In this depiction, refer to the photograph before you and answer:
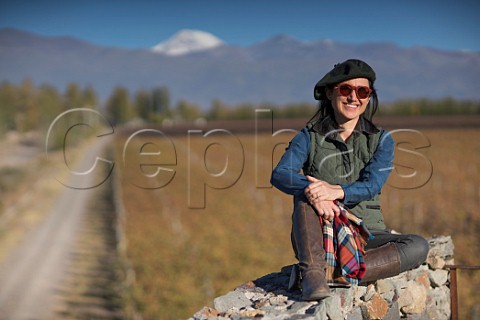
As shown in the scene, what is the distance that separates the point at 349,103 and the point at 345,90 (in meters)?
0.11

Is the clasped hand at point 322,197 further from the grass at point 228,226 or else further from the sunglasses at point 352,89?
the grass at point 228,226

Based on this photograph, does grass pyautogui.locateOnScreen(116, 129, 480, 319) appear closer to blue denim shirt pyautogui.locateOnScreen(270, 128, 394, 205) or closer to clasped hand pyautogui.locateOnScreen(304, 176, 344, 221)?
blue denim shirt pyautogui.locateOnScreen(270, 128, 394, 205)

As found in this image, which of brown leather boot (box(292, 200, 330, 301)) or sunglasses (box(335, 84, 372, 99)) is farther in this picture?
sunglasses (box(335, 84, 372, 99))

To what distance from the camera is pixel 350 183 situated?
4.11 m

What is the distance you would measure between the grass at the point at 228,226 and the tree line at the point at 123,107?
17749 millimetres

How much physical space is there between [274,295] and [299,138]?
1.11 m

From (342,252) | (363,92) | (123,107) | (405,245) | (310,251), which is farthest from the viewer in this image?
(123,107)

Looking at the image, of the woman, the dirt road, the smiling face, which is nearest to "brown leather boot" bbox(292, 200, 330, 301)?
the woman

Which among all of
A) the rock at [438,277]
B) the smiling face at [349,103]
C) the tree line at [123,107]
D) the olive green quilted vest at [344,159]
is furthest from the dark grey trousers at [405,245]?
the tree line at [123,107]

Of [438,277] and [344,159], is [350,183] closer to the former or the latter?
[344,159]

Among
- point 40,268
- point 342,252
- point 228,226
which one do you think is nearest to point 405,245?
point 342,252

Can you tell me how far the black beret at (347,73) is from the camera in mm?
4168

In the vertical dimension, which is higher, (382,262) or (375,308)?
(382,262)

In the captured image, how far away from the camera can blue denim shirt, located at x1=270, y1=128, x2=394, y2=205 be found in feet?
13.1
